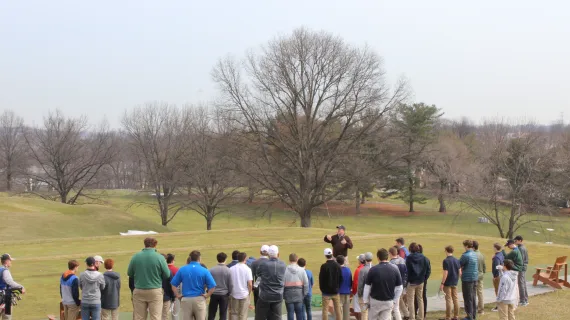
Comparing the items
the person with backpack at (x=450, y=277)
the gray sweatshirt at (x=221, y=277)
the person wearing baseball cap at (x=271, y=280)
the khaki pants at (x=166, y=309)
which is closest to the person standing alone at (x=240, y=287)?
the gray sweatshirt at (x=221, y=277)

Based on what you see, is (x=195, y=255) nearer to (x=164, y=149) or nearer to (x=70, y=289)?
(x=70, y=289)

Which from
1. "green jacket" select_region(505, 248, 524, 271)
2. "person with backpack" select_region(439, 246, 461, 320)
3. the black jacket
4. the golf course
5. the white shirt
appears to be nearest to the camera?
the white shirt

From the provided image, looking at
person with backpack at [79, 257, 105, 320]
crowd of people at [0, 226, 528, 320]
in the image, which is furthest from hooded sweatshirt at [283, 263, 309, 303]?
person with backpack at [79, 257, 105, 320]

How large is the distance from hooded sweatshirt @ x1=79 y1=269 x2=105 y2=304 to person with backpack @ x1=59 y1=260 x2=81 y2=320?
0.27 m

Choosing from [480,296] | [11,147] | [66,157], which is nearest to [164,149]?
[66,157]

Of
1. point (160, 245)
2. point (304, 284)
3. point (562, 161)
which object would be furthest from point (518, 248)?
point (562, 161)

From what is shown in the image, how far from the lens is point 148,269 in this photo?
406 inches

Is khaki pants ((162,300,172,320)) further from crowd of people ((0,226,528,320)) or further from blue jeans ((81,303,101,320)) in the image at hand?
blue jeans ((81,303,101,320))

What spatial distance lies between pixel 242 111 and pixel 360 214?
30629 millimetres

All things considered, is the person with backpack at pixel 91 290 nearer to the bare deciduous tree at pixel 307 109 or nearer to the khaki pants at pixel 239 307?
the khaki pants at pixel 239 307

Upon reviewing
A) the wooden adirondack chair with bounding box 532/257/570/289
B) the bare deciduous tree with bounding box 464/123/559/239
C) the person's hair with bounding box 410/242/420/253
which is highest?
the bare deciduous tree with bounding box 464/123/559/239

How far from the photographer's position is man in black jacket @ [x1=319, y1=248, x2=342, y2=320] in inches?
451

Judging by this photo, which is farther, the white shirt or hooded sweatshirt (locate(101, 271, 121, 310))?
the white shirt

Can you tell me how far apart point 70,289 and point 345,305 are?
207 inches
